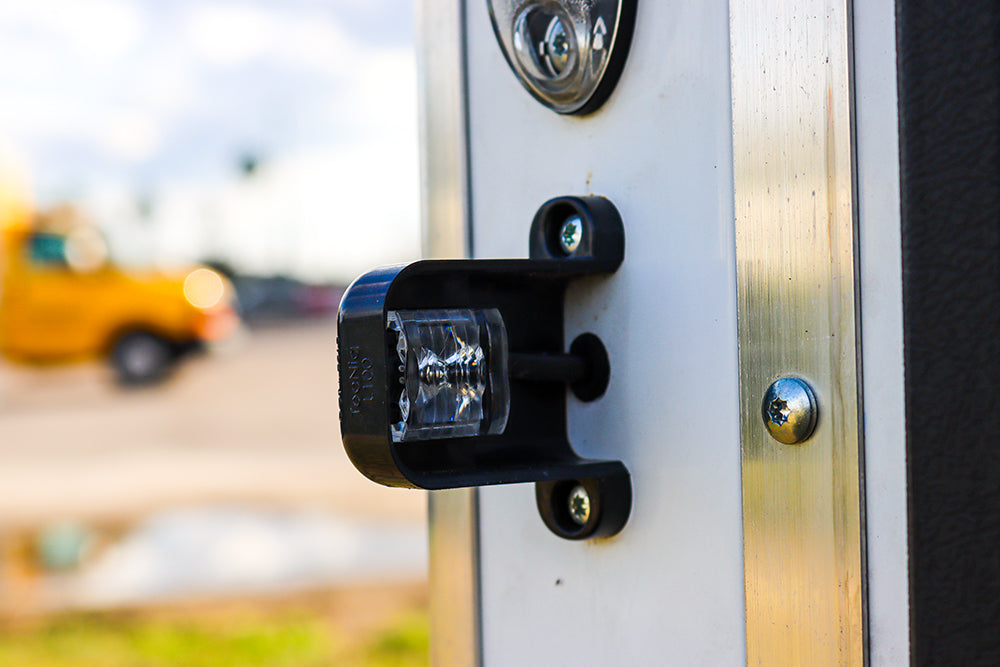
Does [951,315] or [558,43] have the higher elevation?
[558,43]

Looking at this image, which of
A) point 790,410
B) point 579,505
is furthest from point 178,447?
point 790,410

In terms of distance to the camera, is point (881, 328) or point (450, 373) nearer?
point (881, 328)

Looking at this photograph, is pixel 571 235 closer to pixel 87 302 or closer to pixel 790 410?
pixel 790 410

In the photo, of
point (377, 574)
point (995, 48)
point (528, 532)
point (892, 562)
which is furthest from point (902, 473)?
point (377, 574)

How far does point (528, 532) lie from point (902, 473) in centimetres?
33

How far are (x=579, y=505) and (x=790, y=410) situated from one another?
0.65 feet

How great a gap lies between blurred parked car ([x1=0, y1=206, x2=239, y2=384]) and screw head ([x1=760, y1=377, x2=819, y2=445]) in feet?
32.3

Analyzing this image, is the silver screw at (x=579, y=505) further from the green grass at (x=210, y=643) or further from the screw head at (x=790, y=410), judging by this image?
the green grass at (x=210, y=643)

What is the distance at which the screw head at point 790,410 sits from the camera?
1.57 ft

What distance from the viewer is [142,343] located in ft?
33.6

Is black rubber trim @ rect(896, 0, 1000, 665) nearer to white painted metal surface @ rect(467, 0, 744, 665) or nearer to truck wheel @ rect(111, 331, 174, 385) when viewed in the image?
white painted metal surface @ rect(467, 0, 744, 665)

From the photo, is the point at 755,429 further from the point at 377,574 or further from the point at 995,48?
the point at 377,574

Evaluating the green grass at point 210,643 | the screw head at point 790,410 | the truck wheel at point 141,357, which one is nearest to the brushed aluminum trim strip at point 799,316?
the screw head at point 790,410

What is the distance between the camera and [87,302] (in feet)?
31.4
